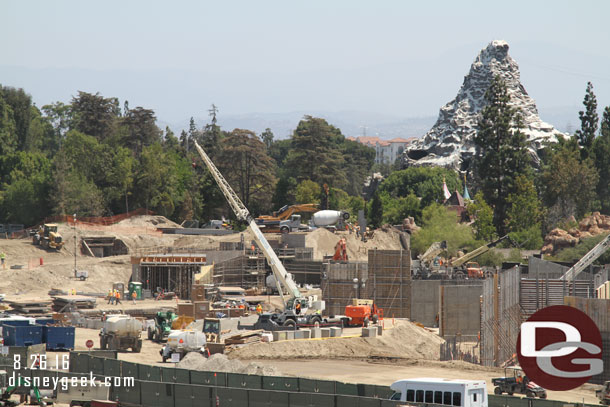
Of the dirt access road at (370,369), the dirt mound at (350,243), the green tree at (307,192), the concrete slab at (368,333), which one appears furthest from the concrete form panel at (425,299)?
the green tree at (307,192)

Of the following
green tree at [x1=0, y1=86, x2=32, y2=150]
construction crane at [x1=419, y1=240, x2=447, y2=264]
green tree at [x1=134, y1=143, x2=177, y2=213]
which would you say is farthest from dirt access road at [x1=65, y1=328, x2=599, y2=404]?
green tree at [x1=0, y1=86, x2=32, y2=150]

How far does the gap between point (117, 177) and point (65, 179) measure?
856 centimetres

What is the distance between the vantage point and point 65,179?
363ft

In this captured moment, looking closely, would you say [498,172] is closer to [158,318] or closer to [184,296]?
[184,296]

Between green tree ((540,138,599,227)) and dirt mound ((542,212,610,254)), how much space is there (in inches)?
599

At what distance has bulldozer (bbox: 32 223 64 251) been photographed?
92.2 m

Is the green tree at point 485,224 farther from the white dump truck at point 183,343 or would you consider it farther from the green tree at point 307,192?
the white dump truck at point 183,343

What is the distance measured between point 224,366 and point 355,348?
1514 centimetres

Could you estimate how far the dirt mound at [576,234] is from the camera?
96062 mm

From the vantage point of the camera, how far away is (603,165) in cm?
12475

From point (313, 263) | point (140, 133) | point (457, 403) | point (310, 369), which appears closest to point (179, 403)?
point (457, 403)

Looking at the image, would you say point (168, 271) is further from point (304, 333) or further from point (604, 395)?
point (604, 395)

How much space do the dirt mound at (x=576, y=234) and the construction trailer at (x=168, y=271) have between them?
38504 millimetres

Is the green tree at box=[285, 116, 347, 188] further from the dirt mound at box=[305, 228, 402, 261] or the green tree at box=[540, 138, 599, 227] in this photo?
the green tree at box=[540, 138, 599, 227]
